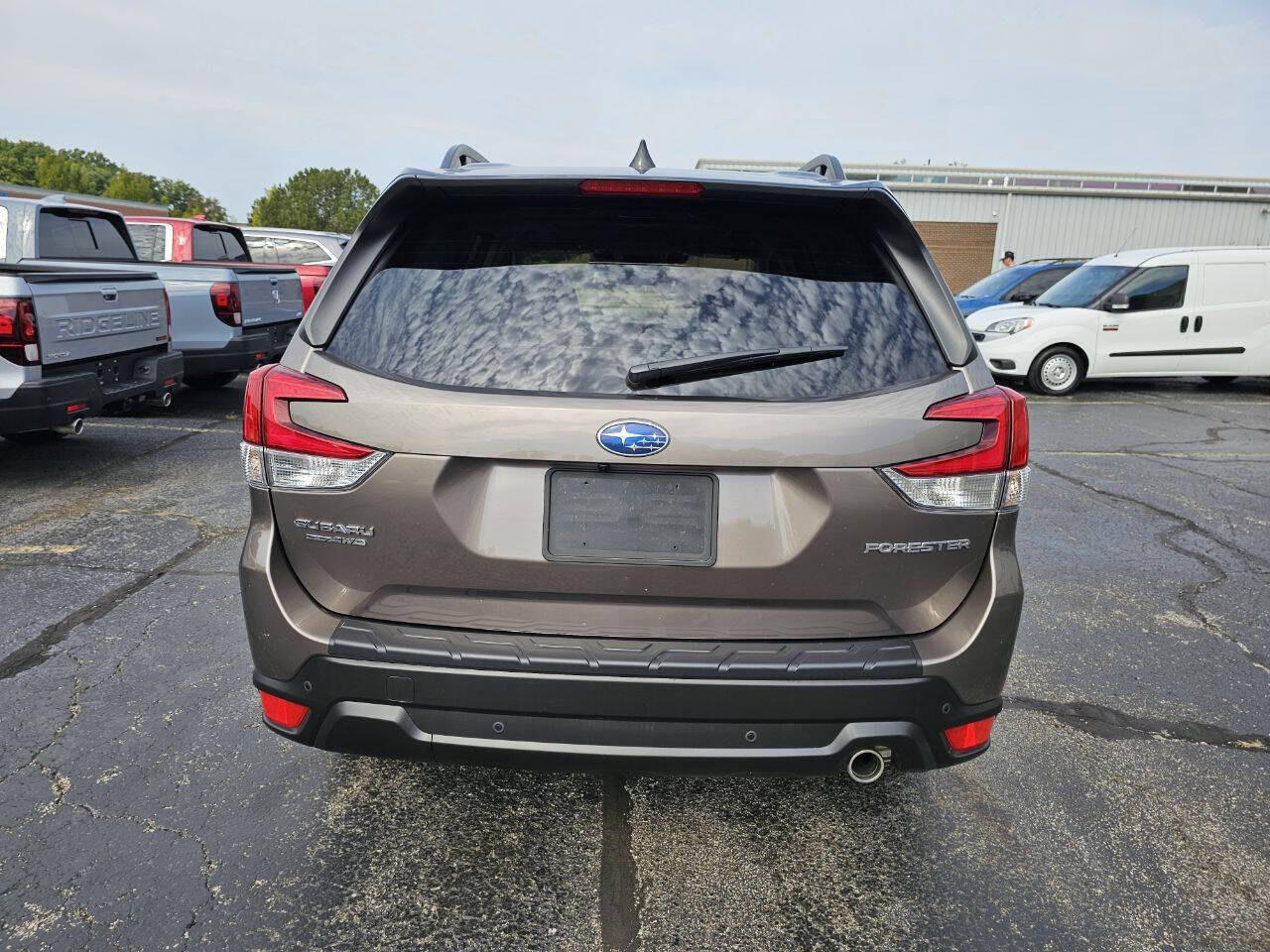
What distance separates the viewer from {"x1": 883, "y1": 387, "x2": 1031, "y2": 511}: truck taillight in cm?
200

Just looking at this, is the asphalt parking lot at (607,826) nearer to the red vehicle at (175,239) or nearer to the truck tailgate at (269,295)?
the truck tailgate at (269,295)

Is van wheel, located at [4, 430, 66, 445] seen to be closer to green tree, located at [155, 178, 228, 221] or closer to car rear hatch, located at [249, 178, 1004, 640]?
car rear hatch, located at [249, 178, 1004, 640]

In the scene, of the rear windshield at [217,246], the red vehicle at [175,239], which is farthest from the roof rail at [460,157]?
the rear windshield at [217,246]

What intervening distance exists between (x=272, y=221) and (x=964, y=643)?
413 ft

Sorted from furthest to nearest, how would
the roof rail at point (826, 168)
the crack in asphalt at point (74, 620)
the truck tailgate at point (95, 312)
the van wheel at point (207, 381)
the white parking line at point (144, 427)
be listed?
the van wheel at point (207, 381)
the white parking line at point (144, 427)
the truck tailgate at point (95, 312)
the crack in asphalt at point (74, 620)
the roof rail at point (826, 168)

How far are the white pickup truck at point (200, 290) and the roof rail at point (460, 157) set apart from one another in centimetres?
590

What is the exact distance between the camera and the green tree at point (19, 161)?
96262mm

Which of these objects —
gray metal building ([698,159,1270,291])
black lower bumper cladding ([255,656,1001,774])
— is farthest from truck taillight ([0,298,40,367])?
gray metal building ([698,159,1270,291])

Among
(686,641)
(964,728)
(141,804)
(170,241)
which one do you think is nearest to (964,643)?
(964,728)

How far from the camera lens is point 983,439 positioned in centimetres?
203

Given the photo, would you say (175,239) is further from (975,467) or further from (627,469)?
(975,467)

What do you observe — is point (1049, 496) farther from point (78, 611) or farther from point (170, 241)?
point (170, 241)

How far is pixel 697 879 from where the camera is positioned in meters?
2.35

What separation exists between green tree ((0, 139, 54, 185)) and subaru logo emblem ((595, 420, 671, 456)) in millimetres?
117720
